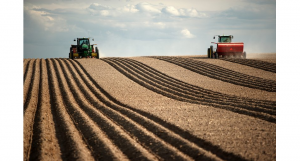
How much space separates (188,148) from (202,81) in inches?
438

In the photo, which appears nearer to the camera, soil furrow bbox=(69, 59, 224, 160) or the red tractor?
soil furrow bbox=(69, 59, 224, 160)

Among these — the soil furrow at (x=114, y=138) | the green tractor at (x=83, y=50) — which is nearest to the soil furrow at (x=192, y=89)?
the soil furrow at (x=114, y=138)

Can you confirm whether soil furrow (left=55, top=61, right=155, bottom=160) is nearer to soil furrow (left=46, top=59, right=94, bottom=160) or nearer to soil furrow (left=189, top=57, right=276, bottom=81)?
soil furrow (left=46, top=59, right=94, bottom=160)

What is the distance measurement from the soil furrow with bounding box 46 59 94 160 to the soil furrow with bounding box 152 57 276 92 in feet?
28.9

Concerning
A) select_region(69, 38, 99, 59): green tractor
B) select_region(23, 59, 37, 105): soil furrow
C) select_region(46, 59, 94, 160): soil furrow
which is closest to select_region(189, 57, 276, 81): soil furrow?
select_region(69, 38, 99, 59): green tractor

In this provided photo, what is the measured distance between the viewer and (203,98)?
13.2 metres

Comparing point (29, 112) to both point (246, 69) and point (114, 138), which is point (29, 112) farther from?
point (246, 69)

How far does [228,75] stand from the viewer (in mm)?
19609

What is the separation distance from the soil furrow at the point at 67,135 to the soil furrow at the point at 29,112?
656 mm

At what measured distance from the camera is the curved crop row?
6.77m

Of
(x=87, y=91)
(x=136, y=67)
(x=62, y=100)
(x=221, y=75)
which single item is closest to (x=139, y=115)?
(x=62, y=100)

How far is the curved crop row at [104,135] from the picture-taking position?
22.2 feet

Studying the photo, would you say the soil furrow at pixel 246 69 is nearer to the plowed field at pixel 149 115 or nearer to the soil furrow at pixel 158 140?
the plowed field at pixel 149 115

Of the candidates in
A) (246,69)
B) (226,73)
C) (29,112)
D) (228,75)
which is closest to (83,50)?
(226,73)
